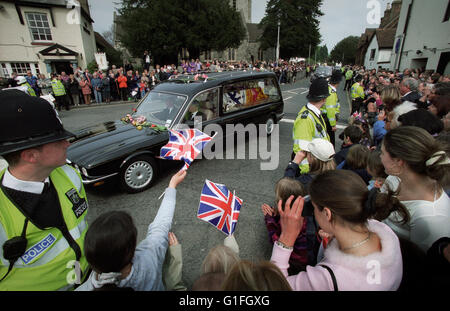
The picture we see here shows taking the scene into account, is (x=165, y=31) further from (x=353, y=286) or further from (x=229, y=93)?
(x=353, y=286)

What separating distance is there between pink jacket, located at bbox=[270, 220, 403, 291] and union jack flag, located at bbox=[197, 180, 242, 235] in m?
0.88

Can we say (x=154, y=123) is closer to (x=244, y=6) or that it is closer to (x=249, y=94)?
(x=249, y=94)

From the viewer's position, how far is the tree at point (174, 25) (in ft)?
83.1

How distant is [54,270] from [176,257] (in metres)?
0.75

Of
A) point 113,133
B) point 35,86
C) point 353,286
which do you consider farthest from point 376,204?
point 35,86

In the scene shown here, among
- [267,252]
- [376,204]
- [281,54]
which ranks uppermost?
[281,54]

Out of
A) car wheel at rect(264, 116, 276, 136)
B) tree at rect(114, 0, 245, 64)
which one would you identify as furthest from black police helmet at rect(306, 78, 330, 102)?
tree at rect(114, 0, 245, 64)

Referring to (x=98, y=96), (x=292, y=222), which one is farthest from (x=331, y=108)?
(x=98, y=96)

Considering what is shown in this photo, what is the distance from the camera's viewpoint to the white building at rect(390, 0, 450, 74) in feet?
45.8

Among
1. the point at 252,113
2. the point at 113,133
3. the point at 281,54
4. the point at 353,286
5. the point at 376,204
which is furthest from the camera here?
the point at 281,54

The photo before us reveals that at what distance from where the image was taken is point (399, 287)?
1317 mm

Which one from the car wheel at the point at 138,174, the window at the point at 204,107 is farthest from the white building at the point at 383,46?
the car wheel at the point at 138,174

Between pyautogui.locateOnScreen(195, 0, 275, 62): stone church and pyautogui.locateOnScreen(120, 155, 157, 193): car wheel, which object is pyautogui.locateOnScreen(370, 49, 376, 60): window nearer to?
pyautogui.locateOnScreen(195, 0, 275, 62): stone church

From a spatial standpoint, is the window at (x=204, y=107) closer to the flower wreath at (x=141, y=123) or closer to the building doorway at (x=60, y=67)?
the flower wreath at (x=141, y=123)
